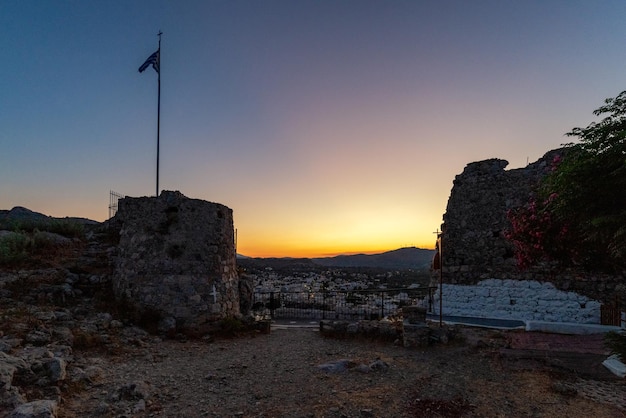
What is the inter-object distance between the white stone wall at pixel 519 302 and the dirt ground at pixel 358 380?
1.70 metres

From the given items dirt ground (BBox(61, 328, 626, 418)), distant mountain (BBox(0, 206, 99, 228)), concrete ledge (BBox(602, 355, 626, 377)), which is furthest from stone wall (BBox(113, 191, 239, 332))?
concrete ledge (BBox(602, 355, 626, 377))

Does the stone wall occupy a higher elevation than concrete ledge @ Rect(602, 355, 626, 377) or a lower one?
higher

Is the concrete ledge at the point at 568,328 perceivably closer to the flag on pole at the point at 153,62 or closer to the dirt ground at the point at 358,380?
the dirt ground at the point at 358,380

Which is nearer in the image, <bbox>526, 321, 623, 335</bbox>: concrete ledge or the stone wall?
A: <bbox>526, 321, 623, 335</bbox>: concrete ledge

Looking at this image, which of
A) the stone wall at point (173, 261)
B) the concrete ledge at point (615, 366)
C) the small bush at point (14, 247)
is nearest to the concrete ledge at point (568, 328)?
the concrete ledge at point (615, 366)

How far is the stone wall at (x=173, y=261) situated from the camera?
36.6ft

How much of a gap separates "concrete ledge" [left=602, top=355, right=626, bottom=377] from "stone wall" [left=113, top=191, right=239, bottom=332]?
9880 mm

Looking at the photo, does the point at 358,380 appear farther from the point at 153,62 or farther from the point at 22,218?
the point at 22,218

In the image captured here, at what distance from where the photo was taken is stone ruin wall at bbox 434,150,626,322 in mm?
11438

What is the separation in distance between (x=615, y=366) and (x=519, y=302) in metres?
5.01

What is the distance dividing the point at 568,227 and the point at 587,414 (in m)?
3.33

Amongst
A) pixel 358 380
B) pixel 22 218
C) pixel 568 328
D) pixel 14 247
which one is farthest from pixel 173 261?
pixel 22 218

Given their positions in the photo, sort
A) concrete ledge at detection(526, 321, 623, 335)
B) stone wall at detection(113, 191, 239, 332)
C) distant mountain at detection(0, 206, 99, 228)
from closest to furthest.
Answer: concrete ledge at detection(526, 321, 623, 335)
stone wall at detection(113, 191, 239, 332)
distant mountain at detection(0, 206, 99, 228)

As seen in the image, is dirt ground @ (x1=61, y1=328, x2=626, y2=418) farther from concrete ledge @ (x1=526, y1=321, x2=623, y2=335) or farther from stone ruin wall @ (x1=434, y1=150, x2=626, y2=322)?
stone ruin wall @ (x1=434, y1=150, x2=626, y2=322)
